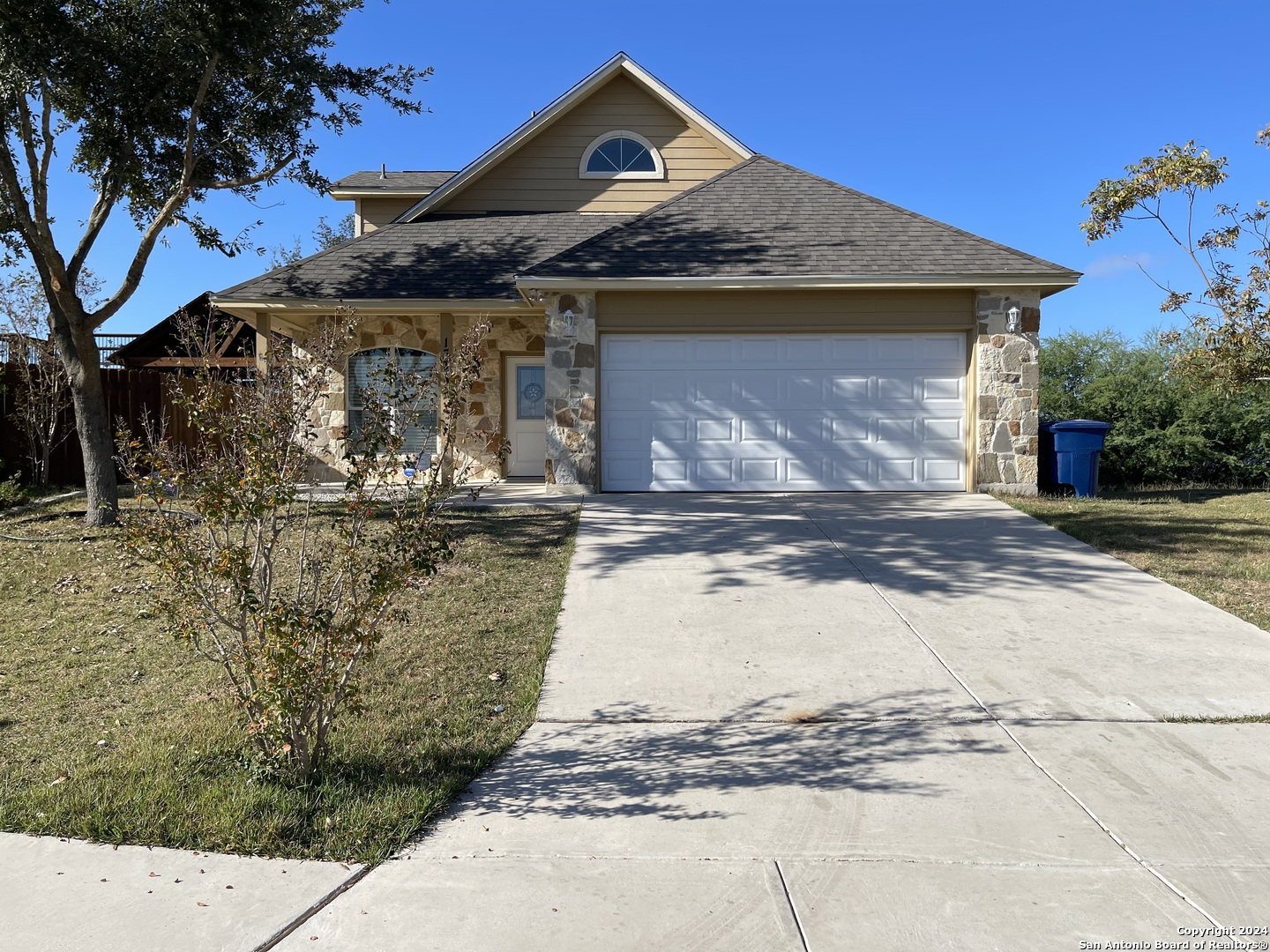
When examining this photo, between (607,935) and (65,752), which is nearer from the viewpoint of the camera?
(607,935)

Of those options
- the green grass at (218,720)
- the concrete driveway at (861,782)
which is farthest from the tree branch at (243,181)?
the concrete driveway at (861,782)

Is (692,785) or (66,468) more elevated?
(66,468)

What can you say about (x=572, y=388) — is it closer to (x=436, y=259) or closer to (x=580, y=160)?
(x=436, y=259)

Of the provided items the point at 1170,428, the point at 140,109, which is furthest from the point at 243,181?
the point at 1170,428

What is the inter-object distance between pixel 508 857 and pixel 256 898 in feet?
2.91

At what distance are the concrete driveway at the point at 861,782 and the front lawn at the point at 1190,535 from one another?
47cm

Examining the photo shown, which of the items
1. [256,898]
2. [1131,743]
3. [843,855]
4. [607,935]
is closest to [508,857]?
[607,935]

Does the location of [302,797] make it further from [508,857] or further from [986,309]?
[986,309]

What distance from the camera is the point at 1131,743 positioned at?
4691mm

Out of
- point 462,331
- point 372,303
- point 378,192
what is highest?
point 378,192

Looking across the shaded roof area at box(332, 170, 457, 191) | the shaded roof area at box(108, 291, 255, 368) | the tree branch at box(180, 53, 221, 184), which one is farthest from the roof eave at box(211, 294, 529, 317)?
the shaded roof area at box(108, 291, 255, 368)

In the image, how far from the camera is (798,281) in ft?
39.2

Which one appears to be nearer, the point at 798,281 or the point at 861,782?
the point at 861,782

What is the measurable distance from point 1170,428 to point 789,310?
713 cm
